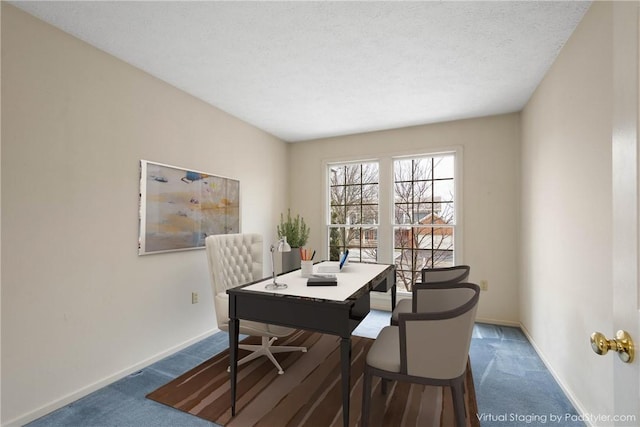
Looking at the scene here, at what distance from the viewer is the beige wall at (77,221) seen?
6.02ft

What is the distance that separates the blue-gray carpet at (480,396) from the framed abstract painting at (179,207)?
1016 millimetres

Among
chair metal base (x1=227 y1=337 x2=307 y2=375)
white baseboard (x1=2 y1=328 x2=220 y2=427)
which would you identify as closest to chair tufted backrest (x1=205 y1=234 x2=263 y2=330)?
chair metal base (x1=227 y1=337 x2=307 y2=375)

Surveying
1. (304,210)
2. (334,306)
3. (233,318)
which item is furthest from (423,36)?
(304,210)

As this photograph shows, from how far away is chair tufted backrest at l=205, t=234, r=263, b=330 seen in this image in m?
2.49

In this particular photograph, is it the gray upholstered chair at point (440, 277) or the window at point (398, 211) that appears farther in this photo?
the window at point (398, 211)

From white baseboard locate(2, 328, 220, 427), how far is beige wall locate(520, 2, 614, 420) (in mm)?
3203

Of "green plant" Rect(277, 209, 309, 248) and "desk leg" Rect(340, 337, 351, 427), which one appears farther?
"green plant" Rect(277, 209, 309, 248)

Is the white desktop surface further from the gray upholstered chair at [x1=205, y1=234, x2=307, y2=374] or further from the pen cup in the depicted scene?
the gray upholstered chair at [x1=205, y1=234, x2=307, y2=374]

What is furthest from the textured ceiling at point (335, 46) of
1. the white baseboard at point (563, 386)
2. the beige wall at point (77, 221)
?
the white baseboard at point (563, 386)

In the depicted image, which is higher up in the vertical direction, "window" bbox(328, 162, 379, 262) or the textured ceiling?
the textured ceiling

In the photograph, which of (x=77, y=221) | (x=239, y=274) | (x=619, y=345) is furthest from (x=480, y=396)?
(x=77, y=221)

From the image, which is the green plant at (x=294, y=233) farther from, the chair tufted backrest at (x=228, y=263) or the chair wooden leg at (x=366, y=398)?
the chair wooden leg at (x=366, y=398)

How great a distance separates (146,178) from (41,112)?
2.63 feet

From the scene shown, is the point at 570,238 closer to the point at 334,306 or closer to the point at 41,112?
the point at 334,306
